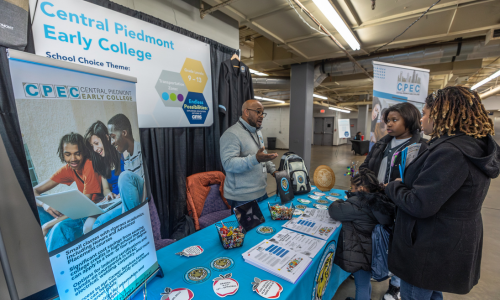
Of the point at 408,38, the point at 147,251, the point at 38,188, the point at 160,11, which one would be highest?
the point at 408,38

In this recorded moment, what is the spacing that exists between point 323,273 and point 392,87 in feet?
9.04

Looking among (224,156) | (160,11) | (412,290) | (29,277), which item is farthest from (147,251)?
(160,11)

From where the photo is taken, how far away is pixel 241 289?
85 centimetres

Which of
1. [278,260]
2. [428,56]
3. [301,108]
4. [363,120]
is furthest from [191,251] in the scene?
[363,120]

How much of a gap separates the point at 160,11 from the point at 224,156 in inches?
66.7

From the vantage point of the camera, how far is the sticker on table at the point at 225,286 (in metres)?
0.83

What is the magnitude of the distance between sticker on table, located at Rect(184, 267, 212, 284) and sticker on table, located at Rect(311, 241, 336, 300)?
530mm

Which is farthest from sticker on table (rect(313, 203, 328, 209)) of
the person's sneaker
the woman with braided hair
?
the person's sneaker

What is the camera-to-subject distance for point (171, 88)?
2162 mm

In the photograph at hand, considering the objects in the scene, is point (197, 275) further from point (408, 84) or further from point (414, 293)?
point (408, 84)

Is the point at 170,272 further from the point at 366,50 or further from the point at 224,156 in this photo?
the point at 366,50

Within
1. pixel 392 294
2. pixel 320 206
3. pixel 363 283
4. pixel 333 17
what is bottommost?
pixel 392 294

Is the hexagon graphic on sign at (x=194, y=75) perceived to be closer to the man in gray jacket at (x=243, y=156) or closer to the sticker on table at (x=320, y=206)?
the man in gray jacket at (x=243, y=156)

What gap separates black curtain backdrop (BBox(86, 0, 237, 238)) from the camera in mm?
2078
